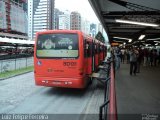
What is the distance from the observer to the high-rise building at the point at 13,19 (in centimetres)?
12938

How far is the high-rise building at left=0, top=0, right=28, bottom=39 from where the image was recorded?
129375 millimetres

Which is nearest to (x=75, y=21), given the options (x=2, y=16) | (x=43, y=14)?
(x=2, y=16)

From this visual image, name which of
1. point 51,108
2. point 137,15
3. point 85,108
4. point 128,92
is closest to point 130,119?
point 85,108

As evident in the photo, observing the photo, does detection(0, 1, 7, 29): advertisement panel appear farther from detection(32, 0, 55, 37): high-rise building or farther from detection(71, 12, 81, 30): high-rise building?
detection(71, 12, 81, 30): high-rise building

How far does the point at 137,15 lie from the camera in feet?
52.7

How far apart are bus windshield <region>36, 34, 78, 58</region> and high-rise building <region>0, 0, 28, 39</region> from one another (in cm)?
11577

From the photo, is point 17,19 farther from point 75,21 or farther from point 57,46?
point 57,46

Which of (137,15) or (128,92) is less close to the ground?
(137,15)

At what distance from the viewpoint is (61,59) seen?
40.1 ft

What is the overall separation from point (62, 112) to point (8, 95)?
3.78 m

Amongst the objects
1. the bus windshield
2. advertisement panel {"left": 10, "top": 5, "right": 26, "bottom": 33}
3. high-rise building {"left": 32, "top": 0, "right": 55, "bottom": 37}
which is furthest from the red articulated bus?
high-rise building {"left": 32, "top": 0, "right": 55, "bottom": 37}

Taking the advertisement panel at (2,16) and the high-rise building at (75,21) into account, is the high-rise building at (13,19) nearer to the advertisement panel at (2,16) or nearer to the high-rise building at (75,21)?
the advertisement panel at (2,16)

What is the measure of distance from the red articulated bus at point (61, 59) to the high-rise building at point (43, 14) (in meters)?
141

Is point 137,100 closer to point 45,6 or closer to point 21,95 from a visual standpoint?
point 21,95
